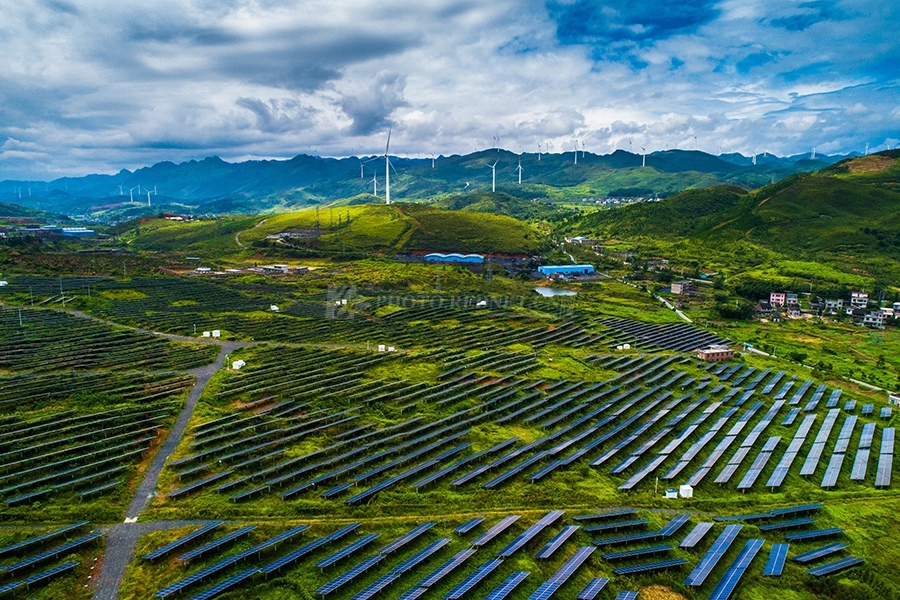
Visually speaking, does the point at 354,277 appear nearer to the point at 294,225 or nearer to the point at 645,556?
the point at 294,225

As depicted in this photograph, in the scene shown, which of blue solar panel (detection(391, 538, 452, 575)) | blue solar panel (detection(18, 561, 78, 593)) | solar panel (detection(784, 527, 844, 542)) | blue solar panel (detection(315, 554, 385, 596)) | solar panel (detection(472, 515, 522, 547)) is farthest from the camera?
solar panel (detection(784, 527, 844, 542))

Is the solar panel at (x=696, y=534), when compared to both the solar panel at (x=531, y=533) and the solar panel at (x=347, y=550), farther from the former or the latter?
the solar panel at (x=347, y=550)

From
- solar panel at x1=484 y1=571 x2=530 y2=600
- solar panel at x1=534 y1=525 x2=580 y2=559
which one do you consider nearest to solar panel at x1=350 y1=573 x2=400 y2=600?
solar panel at x1=484 y1=571 x2=530 y2=600

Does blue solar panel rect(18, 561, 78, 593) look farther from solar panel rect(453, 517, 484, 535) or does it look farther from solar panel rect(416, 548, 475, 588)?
solar panel rect(453, 517, 484, 535)

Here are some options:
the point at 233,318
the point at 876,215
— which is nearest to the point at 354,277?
the point at 233,318

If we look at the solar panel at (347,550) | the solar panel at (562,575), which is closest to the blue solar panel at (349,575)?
the solar panel at (347,550)

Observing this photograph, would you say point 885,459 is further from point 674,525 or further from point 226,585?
point 226,585

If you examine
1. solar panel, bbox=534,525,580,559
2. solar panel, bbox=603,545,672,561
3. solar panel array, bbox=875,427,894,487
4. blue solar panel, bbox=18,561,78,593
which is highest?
blue solar panel, bbox=18,561,78,593
